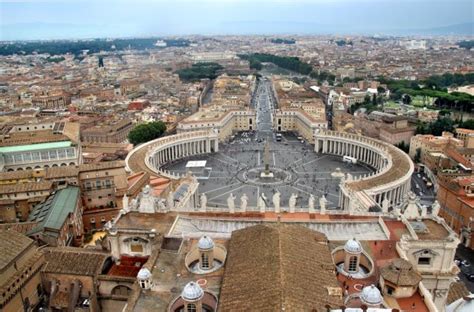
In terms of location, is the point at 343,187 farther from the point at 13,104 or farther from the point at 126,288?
the point at 13,104

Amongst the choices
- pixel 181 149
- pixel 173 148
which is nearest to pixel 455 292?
pixel 173 148

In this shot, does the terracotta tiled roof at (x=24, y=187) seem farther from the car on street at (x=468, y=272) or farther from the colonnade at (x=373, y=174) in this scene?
the car on street at (x=468, y=272)

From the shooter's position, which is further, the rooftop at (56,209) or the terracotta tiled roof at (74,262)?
the rooftop at (56,209)

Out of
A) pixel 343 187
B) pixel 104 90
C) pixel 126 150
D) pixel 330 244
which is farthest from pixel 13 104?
pixel 330 244

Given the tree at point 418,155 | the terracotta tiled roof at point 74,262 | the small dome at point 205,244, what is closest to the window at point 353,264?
the small dome at point 205,244

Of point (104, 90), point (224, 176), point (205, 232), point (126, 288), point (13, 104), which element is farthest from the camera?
point (104, 90)

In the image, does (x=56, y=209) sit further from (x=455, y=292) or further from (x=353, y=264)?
(x=455, y=292)
